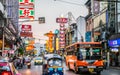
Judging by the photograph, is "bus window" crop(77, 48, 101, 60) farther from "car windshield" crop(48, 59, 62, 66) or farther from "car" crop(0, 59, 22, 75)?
"car" crop(0, 59, 22, 75)

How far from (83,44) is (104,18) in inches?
1312

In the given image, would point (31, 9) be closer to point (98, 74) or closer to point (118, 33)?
point (98, 74)

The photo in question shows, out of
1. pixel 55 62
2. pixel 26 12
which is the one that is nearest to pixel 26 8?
pixel 26 12

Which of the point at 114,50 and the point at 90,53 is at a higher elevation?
the point at 90,53

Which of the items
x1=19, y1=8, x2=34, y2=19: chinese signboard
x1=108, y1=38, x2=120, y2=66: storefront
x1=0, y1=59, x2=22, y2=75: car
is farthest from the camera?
x1=108, y1=38, x2=120, y2=66: storefront

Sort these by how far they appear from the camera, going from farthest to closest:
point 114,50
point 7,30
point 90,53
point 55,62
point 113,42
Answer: point 7,30 < point 114,50 < point 113,42 < point 90,53 < point 55,62

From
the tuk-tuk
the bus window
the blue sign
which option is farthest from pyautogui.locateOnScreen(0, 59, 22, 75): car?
the blue sign

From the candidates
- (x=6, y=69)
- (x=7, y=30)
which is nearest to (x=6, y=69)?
(x=6, y=69)

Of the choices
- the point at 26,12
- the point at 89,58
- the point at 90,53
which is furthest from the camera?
the point at 26,12

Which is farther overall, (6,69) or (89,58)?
(89,58)

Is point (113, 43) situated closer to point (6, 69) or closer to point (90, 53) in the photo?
point (90, 53)

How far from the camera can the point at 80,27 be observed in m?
112

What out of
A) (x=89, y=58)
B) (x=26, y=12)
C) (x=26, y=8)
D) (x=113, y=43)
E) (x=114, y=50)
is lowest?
(x=89, y=58)

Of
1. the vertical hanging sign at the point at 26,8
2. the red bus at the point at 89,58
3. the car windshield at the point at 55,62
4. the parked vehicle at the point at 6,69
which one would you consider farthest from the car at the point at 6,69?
the vertical hanging sign at the point at 26,8
